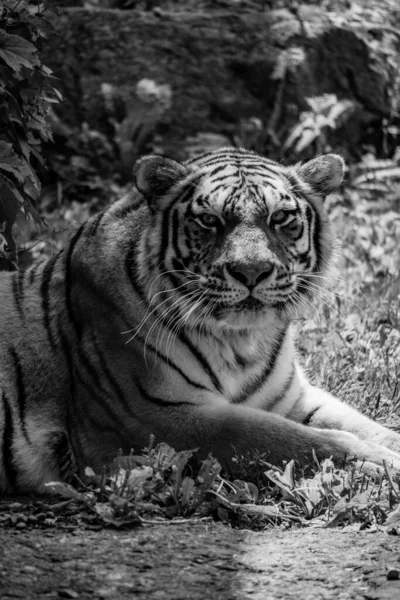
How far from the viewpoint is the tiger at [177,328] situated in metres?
4.20

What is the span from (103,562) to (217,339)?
59.2 inches

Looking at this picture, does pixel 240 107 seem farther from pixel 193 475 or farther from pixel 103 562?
pixel 103 562

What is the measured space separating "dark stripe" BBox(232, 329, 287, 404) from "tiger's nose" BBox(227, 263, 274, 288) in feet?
2.03

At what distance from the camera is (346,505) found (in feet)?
12.0

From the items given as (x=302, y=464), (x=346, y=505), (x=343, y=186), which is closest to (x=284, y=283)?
(x=302, y=464)

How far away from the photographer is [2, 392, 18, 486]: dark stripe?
14.1 ft

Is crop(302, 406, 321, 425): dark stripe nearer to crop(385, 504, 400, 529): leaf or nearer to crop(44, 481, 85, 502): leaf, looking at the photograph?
crop(385, 504, 400, 529): leaf

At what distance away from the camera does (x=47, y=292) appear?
466 cm

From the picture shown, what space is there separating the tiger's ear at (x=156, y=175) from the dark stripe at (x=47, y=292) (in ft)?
2.02

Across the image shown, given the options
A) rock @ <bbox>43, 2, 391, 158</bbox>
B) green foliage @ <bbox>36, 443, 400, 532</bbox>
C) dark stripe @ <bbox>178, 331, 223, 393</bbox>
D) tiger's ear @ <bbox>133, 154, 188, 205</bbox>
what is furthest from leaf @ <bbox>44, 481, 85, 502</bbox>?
rock @ <bbox>43, 2, 391, 158</bbox>

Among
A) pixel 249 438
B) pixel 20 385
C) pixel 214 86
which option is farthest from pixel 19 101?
pixel 214 86

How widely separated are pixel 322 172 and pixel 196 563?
83.7 inches

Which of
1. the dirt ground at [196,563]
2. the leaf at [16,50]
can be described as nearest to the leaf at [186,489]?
the dirt ground at [196,563]

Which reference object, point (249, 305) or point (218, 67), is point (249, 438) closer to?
point (249, 305)
